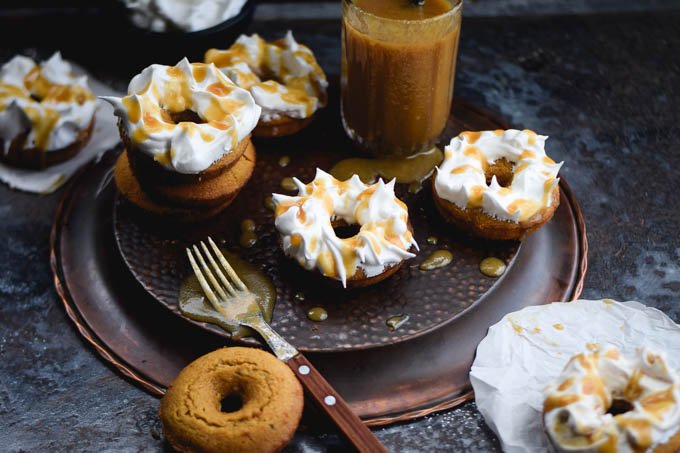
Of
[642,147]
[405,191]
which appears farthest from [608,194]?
[405,191]

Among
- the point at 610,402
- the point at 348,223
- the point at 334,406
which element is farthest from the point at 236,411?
the point at 610,402

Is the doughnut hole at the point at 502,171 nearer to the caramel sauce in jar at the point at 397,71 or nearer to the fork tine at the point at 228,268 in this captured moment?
the caramel sauce in jar at the point at 397,71

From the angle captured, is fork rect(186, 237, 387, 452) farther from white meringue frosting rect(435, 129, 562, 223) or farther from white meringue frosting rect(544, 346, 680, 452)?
white meringue frosting rect(435, 129, 562, 223)

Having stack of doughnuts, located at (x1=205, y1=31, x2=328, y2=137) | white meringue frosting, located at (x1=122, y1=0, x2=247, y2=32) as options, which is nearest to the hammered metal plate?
stack of doughnuts, located at (x1=205, y1=31, x2=328, y2=137)

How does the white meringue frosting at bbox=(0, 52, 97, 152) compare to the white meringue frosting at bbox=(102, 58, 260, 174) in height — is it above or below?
below

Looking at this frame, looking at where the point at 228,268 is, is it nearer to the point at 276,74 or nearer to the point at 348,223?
the point at 348,223

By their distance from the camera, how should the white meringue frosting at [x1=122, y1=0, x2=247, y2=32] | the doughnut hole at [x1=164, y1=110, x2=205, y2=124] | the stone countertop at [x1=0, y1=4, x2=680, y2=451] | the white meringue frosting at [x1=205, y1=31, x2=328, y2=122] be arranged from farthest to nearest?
the white meringue frosting at [x1=122, y1=0, x2=247, y2=32]
the white meringue frosting at [x1=205, y1=31, x2=328, y2=122]
the doughnut hole at [x1=164, y1=110, x2=205, y2=124]
the stone countertop at [x1=0, y1=4, x2=680, y2=451]

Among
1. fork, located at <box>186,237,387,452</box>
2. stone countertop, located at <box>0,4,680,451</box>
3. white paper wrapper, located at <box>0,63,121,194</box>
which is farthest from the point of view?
white paper wrapper, located at <box>0,63,121,194</box>

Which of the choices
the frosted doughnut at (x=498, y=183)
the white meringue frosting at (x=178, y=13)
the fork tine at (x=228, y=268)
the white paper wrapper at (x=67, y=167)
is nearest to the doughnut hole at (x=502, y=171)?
the frosted doughnut at (x=498, y=183)
